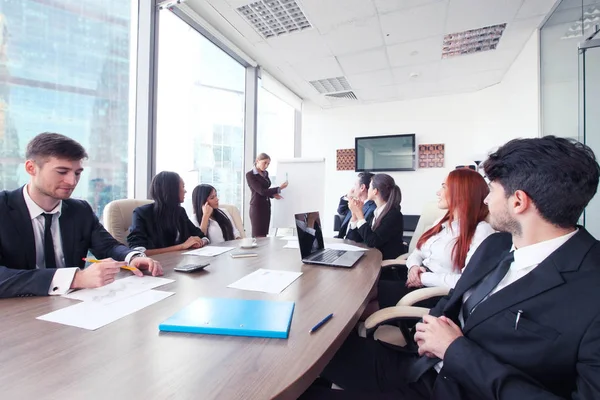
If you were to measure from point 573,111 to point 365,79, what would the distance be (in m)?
2.78

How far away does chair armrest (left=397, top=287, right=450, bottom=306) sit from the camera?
1.32m

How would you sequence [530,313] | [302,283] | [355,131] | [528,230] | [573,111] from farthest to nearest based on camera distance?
1. [355,131]
2. [573,111]
3. [302,283]
4. [528,230]
5. [530,313]

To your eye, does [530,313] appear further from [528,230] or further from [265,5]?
[265,5]

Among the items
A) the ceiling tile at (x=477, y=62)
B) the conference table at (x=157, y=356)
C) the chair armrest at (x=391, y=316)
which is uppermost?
the ceiling tile at (x=477, y=62)

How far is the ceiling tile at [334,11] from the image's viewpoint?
2.94 metres

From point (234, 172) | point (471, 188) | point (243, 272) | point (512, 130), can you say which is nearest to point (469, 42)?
point (512, 130)

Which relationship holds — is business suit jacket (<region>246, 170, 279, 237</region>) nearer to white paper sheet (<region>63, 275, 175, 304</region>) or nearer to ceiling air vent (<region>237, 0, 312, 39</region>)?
ceiling air vent (<region>237, 0, 312, 39</region>)

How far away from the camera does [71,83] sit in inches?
97.4

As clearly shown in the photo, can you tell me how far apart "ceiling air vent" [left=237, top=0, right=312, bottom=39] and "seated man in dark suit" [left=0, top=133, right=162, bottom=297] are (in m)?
2.50

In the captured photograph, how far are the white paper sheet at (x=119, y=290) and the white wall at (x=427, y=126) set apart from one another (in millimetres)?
4568

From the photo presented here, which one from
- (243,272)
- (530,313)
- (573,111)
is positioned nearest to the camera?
(530,313)

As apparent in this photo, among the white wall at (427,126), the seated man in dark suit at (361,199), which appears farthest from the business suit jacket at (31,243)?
the white wall at (427,126)

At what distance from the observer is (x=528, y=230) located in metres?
0.84

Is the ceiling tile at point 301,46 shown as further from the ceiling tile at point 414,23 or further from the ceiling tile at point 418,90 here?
the ceiling tile at point 418,90
